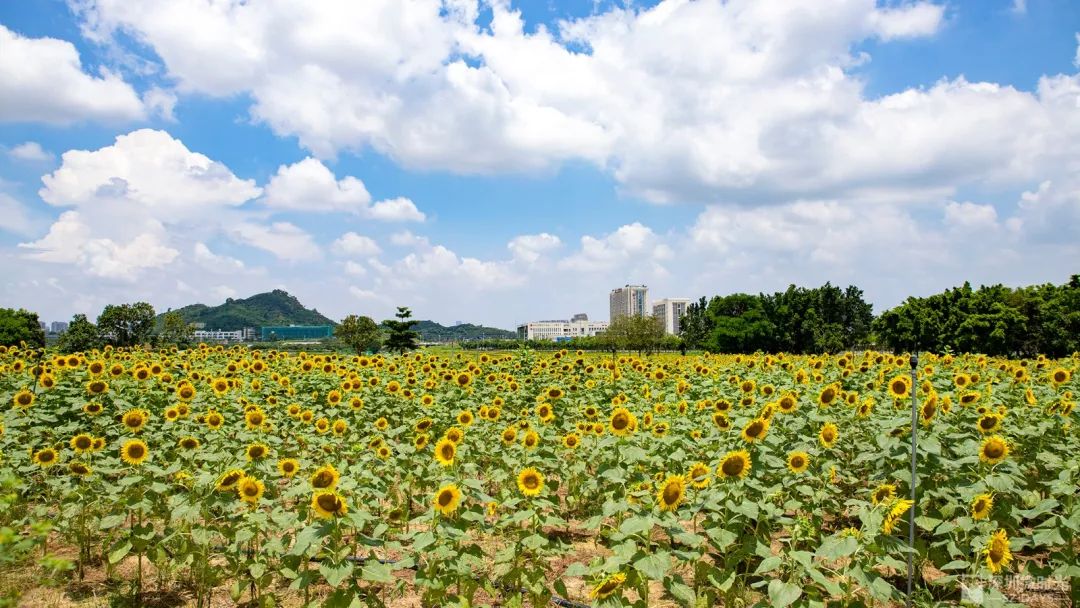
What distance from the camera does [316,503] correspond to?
4160 mm

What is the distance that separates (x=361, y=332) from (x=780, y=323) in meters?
58.5

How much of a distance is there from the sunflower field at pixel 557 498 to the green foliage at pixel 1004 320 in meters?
43.5

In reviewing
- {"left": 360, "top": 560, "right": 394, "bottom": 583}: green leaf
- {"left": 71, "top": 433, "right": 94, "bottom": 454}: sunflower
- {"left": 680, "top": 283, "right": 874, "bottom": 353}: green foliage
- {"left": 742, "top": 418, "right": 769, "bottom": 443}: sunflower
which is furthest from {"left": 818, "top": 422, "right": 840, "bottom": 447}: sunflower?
{"left": 680, "top": 283, "right": 874, "bottom": 353}: green foliage

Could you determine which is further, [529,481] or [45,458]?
[45,458]

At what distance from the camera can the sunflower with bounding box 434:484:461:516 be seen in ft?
14.7

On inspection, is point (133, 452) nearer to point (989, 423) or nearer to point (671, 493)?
point (671, 493)

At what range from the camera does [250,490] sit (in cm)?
495

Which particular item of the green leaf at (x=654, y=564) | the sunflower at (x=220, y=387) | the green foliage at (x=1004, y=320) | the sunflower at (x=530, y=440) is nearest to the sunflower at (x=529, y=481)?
the sunflower at (x=530, y=440)

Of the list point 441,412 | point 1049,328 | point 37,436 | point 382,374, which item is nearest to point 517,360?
point 382,374

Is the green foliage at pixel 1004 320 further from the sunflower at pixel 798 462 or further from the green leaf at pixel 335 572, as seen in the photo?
the green leaf at pixel 335 572

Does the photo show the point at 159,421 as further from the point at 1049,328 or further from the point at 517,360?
the point at 1049,328

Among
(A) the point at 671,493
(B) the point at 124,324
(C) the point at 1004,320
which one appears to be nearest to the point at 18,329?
(B) the point at 124,324

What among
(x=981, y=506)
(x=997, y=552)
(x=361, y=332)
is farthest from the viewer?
(x=361, y=332)

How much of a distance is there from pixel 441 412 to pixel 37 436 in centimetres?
498
